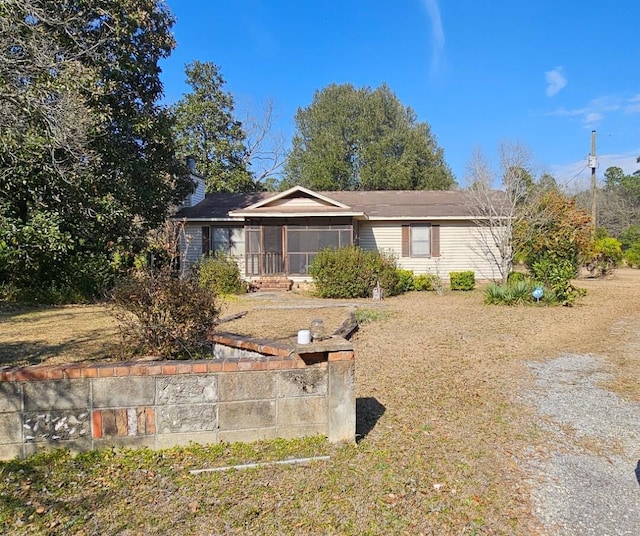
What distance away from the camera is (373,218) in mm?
17797

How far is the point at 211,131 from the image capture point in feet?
96.8

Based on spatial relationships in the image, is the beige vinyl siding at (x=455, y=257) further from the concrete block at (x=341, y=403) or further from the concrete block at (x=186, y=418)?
the concrete block at (x=186, y=418)

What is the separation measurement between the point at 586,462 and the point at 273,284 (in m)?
13.6

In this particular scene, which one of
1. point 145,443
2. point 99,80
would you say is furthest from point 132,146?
point 145,443

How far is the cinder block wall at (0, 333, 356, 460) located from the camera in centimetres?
330

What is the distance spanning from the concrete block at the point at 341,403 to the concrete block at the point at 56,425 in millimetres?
1765

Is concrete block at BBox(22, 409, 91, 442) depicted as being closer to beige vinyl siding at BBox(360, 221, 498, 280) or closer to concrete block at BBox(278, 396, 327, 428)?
concrete block at BBox(278, 396, 327, 428)

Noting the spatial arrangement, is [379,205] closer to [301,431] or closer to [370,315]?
[370,315]

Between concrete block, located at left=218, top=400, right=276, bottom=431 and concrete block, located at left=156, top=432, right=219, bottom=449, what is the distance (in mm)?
104

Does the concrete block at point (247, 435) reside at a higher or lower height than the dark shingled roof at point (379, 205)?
lower

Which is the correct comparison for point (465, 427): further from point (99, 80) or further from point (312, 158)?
point (312, 158)

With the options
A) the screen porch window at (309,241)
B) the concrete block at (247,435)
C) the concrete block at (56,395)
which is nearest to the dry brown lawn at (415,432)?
the concrete block at (247,435)

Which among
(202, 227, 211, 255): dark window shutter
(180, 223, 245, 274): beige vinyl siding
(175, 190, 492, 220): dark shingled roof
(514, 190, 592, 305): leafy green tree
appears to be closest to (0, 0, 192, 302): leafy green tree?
(180, 223, 245, 274): beige vinyl siding

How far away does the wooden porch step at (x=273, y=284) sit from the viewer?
16.4m
